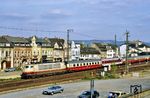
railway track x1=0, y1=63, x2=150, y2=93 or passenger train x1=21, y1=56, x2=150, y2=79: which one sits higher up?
passenger train x1=21, y1=56, x2=150, y2=79

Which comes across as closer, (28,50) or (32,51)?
(28,50)

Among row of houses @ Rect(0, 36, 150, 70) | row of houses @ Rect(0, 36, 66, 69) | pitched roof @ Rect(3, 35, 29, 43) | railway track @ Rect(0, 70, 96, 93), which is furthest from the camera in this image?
pitched roof @ Rect(3, 35, 29, 43)

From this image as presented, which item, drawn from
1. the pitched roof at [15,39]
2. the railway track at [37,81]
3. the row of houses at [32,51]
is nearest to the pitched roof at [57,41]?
the row of houses at [32,51]

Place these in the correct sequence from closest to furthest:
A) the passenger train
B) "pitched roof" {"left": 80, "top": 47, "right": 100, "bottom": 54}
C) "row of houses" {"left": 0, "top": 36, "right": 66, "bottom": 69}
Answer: the passenger train, "row of houses" {"left": 0, "top": 36, "right": 66, "bottom": 69}, "pitched roof" {"left": 80, "top": 47, "right": 100, "bottom": 54}

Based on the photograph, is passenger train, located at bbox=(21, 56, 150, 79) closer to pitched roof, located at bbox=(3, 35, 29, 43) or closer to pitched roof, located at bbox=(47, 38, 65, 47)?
pitched roof, located at bbox=(3, 35, 29, 43)

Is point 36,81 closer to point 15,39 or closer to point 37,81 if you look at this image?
point 37,81

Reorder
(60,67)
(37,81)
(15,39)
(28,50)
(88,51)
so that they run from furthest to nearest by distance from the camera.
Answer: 1. (88,51)
2. (28,50)
3. (15,39)
4. (60,67)
5. (37,81)

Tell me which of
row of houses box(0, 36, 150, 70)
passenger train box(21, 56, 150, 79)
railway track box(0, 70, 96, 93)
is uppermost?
row of houses box(0, 36, 150, 70)

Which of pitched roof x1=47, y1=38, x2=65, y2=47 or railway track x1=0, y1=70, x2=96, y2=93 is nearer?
railway track x1=0, y1=70, x2=96, y2=93

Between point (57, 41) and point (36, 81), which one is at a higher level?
point (57, 41)

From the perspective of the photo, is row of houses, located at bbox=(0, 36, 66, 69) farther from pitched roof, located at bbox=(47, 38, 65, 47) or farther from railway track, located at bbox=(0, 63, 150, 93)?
railway track, located at bbox=(0, 63, 150, 93)

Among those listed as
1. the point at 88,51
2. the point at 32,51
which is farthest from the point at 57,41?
the point at 88,51

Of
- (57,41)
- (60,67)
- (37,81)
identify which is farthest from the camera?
(57,41)

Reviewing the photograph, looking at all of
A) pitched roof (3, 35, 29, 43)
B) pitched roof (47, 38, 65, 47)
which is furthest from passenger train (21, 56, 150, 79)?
pitched roof (47, 38, 65, 47)
